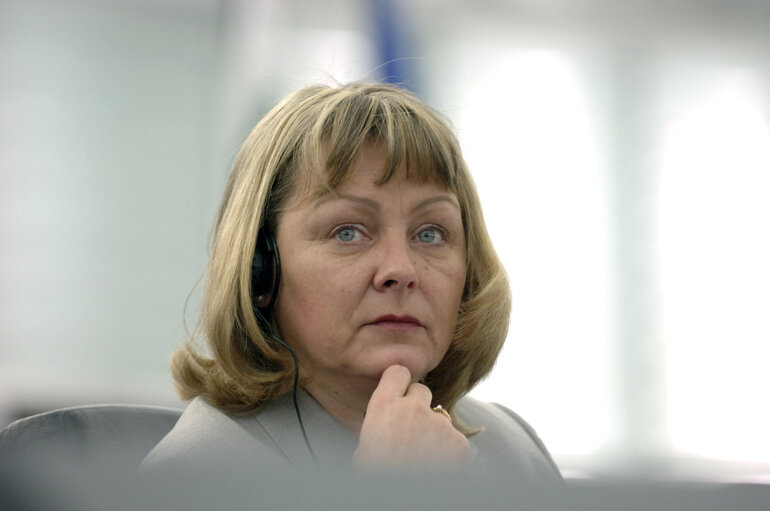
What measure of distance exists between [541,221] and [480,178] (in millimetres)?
194

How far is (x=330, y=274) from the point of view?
0.96 meters

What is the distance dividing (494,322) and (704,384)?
4.12 feet

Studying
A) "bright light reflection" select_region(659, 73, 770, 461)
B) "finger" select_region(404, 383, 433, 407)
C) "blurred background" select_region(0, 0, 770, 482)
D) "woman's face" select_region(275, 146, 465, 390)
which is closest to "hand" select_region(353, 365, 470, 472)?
"finger" select_region(404, 383, 433, 407)

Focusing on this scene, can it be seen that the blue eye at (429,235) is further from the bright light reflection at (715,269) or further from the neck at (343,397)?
the bright light reflection at (715,269)

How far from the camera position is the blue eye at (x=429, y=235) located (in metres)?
1.01

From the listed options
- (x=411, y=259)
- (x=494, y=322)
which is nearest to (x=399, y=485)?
(x=411, y=259)

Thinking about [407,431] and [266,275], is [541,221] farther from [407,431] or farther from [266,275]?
[407,431]

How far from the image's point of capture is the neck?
102 centimetres

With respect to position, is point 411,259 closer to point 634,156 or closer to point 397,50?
point 397,50

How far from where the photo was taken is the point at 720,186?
2145mm

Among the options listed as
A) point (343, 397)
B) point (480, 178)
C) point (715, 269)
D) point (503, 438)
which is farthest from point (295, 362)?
point (715, 269)

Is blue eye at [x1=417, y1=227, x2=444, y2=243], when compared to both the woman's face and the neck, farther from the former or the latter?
the neck

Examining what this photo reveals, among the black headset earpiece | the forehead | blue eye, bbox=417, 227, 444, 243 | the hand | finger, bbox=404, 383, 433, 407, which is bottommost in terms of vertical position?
the hand

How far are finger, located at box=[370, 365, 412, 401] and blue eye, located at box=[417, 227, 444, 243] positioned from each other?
6.3 inches
